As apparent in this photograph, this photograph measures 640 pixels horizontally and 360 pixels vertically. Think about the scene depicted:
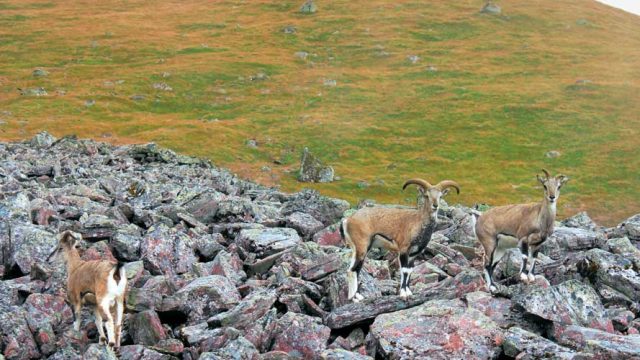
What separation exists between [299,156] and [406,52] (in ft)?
220

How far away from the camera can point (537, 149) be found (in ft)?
341

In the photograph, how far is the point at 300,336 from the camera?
16.6 metres

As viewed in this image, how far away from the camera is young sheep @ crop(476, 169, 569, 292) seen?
2041 cm

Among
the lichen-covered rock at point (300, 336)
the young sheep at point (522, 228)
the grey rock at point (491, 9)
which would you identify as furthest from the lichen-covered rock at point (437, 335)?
the grey rock at point (491, 9)

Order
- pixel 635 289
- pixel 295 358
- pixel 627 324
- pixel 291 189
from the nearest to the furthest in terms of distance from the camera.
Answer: pixel 295 358 → pixel 627 324 → pixel 635 289 → pixel 291 189

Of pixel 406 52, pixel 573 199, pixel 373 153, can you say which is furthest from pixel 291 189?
pixel 406 52

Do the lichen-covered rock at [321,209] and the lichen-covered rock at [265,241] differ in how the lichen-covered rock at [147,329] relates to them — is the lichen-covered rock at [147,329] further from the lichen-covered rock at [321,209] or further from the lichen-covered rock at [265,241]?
the lichen-covered rock at [321,209]

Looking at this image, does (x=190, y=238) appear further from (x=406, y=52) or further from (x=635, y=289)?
(x=406, y=52)

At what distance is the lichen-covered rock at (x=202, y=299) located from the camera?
18.0m

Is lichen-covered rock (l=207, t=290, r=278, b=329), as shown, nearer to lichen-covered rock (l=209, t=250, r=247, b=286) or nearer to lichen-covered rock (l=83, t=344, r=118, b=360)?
lichen-covered rock (l=209, t=250, r=247, b=286)

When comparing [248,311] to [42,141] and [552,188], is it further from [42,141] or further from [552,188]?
[42,141]

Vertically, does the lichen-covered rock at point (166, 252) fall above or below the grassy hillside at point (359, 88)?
above

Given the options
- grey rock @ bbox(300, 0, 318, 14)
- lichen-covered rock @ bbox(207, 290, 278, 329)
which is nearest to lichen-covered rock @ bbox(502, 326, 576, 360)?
lichen-covered rock @ bbox(207, 290, 278, 329)

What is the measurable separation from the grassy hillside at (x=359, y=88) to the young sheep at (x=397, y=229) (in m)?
63.7
